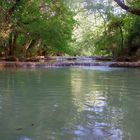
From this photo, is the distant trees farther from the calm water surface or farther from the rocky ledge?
the calm water surface

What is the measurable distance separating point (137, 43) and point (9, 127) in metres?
23.3

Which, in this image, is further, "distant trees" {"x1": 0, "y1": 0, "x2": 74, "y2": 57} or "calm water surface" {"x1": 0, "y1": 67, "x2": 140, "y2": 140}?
"distant trees" {"x1": 0, "y1": 0, "x2": 74, "y2": 57}

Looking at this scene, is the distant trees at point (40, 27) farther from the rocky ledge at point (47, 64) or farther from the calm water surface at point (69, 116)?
the calm water surface at point (69, 116)

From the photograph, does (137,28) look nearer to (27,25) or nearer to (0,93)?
(27,25)

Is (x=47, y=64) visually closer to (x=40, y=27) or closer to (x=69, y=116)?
(x=40, y=27)

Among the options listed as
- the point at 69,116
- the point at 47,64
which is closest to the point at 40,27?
the point at 47,64

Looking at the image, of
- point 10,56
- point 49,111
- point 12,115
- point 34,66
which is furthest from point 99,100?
point 10,56

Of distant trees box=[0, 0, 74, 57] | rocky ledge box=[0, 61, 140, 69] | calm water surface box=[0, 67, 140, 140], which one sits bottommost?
calm water surface box=[0, 67, 140, 140]

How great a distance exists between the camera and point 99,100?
7.37 meters

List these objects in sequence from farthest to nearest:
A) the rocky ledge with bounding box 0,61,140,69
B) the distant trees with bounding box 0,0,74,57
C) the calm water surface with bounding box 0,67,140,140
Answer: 1. the distant trees with bounding box 0,0,74,57
2. the rocky ledge with bounding box 0,61,140,69
3. the calm water surface with bounding box 0,67,140,140

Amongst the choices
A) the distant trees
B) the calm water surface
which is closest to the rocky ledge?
the distant trees

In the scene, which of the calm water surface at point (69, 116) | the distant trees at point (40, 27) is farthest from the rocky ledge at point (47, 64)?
the calm water surface at point (69, 116)

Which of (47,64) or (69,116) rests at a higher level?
(47,64)

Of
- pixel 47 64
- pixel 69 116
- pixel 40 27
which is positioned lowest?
pixel 69 116
